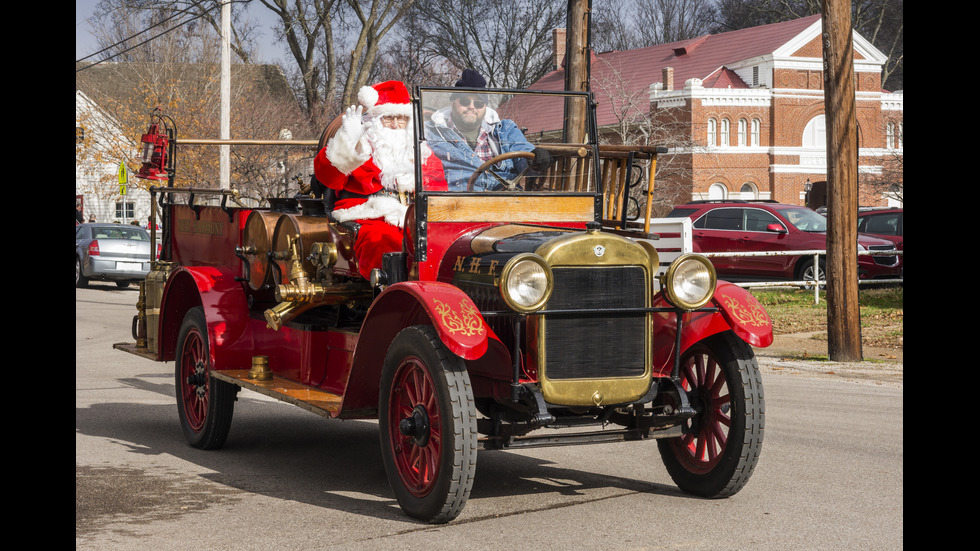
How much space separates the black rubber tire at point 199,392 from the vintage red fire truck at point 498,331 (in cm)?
2

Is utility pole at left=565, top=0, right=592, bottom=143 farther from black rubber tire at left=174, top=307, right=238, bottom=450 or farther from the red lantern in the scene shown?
black rubber tire at left=174, top=307, right=238, bottom=450

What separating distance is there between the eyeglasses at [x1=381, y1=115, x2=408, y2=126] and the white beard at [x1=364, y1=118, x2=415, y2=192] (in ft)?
0.16

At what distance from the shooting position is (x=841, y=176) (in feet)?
40.8

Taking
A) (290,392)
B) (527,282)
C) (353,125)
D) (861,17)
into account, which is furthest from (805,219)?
(861,17)

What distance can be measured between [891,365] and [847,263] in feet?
4.08

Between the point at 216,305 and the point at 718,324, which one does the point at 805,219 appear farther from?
the point at 718,324

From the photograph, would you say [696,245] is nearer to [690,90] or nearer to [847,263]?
[847,263]

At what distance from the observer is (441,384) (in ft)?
17.3

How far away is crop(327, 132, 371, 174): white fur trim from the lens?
7.05 meters

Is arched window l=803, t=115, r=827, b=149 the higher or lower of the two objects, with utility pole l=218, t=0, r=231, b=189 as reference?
higher

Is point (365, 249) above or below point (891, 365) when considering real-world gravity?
above

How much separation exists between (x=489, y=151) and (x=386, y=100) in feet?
3.40

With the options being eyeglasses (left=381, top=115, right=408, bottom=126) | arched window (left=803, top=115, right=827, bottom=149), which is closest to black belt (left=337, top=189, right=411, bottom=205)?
eyeglasses (left=381, top=115, right=408, bottom=126)
